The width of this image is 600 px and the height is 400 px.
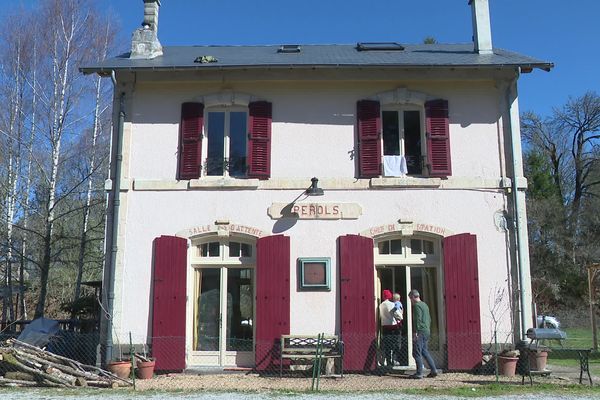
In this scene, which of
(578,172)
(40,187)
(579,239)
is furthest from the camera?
(578,172)

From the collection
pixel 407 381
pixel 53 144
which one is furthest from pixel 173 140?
pixel 53 144

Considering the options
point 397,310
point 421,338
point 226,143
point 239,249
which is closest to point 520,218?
point 397,310

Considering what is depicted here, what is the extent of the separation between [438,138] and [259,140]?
138 inches

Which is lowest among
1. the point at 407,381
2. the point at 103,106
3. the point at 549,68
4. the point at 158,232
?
the point at 407,381

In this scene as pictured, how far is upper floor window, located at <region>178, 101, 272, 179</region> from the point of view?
11164 millimetres

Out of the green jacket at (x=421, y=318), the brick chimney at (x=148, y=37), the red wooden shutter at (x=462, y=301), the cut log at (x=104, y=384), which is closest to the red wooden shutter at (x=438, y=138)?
the red wooden shutter at (x=462, y=301)

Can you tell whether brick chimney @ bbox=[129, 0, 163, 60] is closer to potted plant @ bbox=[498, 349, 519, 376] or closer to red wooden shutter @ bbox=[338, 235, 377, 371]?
red wooden shutter @ bbox=[338, 235, 377, 371]

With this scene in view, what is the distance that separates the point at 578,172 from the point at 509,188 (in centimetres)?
2302

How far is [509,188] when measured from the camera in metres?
11.0

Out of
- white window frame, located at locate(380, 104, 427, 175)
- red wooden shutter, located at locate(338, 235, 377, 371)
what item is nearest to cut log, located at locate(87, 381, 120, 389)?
red wooden shutter, located at locate(338, 235, 377, 371)

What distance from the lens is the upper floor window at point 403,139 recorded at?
438 inches

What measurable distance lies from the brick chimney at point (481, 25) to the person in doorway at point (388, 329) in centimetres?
577

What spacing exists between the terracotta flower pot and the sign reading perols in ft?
11.4

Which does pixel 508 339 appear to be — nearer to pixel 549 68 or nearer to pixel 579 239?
pixel 549 68
